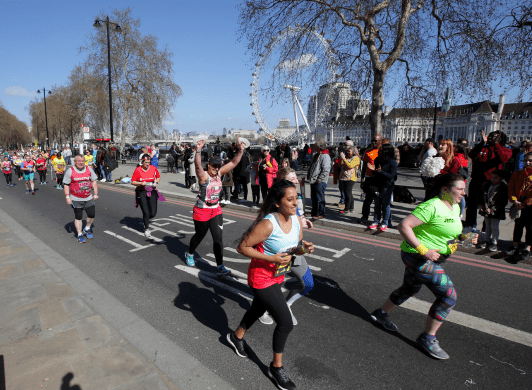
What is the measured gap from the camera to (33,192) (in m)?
14.2

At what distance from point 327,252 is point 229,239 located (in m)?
2.12

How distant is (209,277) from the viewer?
5.05m

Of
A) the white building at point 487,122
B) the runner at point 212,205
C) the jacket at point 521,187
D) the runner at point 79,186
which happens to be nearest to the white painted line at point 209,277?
the runner at point 212,205

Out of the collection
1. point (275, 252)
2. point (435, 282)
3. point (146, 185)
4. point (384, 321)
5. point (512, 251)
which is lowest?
point (384, 321)

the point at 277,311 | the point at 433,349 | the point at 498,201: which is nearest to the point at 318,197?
the point at 498,201

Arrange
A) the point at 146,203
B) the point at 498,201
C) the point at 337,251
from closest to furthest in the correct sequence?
the point at 498,201, the point at 337,251, the point at 146,203

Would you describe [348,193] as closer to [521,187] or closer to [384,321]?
[521,187]

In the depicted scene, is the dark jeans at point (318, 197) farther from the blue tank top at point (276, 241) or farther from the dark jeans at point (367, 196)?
the blue tank top at point (276, 241)

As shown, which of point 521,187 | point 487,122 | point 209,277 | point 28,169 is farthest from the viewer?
point 487,122

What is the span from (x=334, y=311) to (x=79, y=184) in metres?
5.42

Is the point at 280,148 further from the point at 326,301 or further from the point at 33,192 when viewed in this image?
the point at 326,301

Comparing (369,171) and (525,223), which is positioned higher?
(369,171)

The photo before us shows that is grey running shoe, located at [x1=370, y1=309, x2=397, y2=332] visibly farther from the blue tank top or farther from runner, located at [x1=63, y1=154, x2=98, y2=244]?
runner, located at [x1=63, y1=154, x2=98, y2=244]

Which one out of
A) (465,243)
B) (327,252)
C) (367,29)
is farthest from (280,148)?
(465,243)
